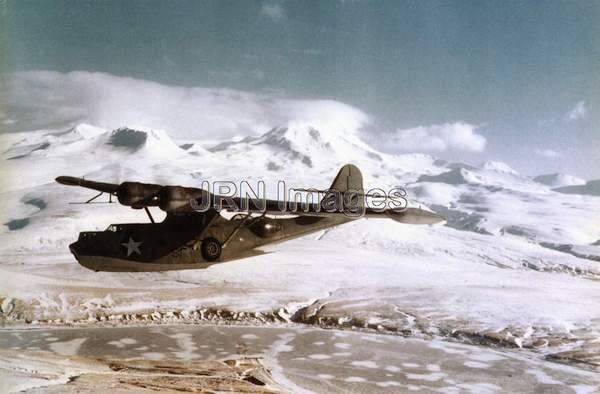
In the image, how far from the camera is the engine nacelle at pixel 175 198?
15281mm

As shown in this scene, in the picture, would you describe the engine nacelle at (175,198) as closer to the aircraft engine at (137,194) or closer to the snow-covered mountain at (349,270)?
the aircraft engine at (137,194)

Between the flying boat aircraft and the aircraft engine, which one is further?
the flying boat aircraft

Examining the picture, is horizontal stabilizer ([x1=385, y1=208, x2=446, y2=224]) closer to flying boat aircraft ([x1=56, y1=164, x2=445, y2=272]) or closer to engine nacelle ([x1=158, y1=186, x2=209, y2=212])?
flying boat aircraft ([x1=56, y1=164, x2=445, y2=272])

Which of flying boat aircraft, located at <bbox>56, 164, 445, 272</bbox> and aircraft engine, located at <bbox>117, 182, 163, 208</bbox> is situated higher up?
aircraft engine, located at <bbox>117, 182, 163, 208</bbox>

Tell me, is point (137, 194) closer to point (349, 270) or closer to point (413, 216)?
point (413, 216)

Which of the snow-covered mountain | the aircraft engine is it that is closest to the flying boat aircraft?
the aircraft engine

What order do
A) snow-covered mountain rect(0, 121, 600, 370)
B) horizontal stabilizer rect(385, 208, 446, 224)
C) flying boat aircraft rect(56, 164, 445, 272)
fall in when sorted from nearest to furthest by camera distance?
flying boat aircraft rect(56, 164, 445, 272) < horizontal stabilizer rect(385, 208, 446, 224) < snow-covered mountain rect(0, 121, 600, 370)

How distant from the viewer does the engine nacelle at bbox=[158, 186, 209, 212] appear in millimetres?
15281

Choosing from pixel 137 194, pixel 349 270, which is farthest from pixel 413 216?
pixel 349 270

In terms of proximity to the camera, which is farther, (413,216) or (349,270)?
(349,270)

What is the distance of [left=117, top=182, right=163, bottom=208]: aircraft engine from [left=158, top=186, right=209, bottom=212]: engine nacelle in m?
0.24

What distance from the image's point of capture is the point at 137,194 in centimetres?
1526

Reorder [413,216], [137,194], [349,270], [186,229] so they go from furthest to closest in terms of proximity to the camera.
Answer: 1. [349,270]
2. [413,216]
3. [186,229]
4. [137,194]

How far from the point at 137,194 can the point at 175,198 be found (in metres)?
1.32
